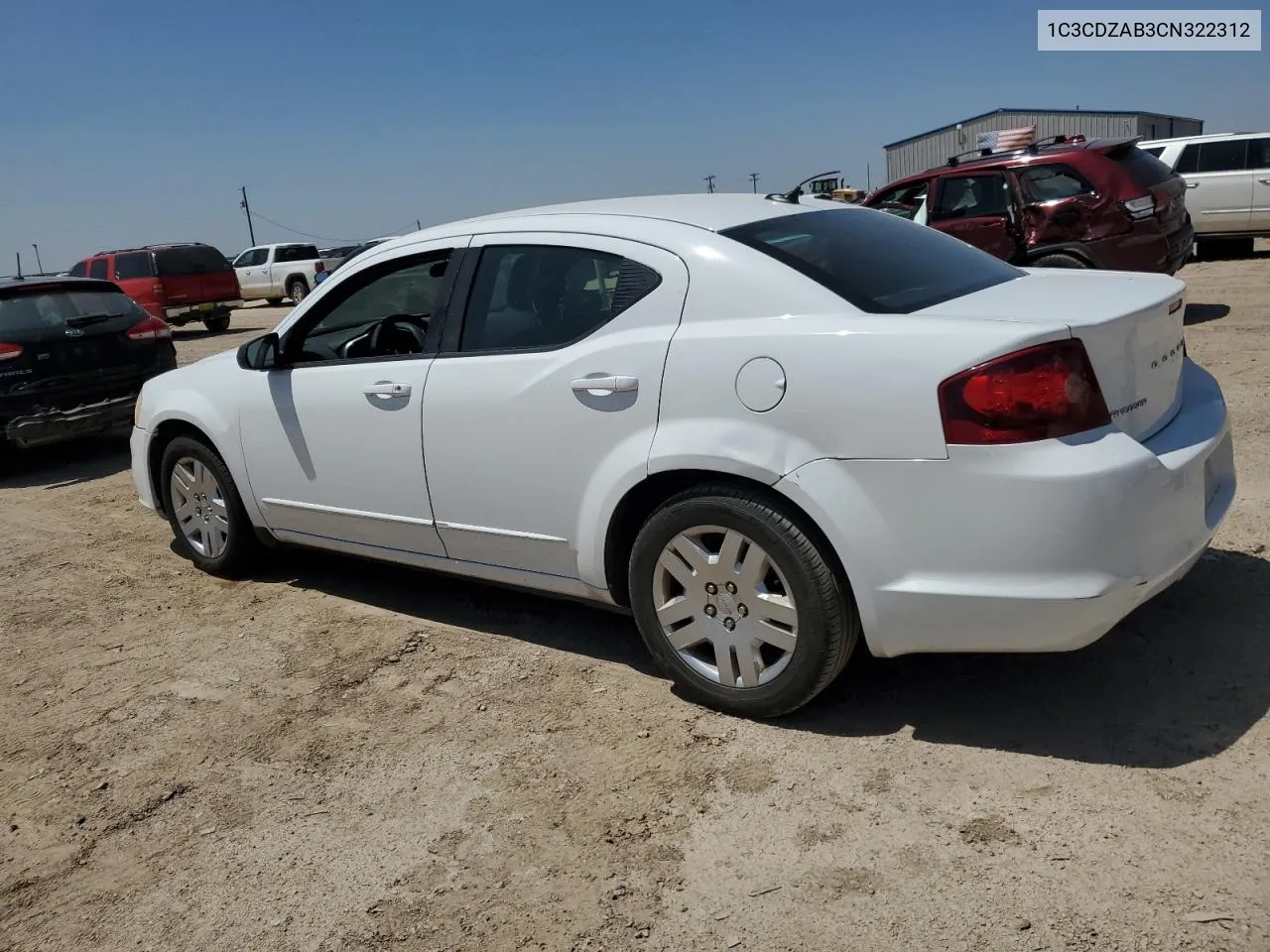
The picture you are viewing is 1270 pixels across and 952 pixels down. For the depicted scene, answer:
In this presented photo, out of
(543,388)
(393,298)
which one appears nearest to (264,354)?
(393,298)

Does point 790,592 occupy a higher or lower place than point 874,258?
lower

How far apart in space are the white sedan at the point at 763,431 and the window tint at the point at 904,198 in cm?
785

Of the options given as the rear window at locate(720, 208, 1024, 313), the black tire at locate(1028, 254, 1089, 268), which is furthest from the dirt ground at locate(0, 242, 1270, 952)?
the black tire at locate(1028, 254, 1089, 268)

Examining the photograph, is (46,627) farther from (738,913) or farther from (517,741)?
(738,913)

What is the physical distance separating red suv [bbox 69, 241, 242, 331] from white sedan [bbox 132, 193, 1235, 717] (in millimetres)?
18784

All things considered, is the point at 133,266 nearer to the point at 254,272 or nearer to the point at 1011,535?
the point at 254,272

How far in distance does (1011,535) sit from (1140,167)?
28.4 ft

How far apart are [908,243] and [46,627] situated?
414 cm

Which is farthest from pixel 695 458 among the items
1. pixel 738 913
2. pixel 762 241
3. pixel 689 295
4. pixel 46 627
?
pixel 46 627

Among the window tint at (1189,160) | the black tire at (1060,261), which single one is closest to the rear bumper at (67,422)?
Answer: the black tire at (1060,261)

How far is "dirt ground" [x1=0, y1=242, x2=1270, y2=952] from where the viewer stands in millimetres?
2572

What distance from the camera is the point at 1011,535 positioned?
286 cm

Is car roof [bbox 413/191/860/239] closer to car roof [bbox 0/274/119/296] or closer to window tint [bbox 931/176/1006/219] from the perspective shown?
car roof [bbox 0/274/119/296]

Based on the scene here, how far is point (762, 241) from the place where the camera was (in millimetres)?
3551
